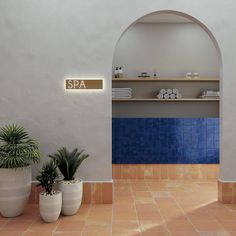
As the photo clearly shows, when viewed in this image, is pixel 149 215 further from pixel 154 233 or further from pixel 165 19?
pixel 165 19

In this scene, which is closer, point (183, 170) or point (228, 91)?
point (228, 91)

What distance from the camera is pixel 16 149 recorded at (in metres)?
3.89

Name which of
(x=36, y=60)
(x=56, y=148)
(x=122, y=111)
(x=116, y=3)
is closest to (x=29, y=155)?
(x=56, y=148)

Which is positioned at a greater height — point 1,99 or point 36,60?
point 36,60

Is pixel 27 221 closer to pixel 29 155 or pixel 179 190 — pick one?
pixel 29 155

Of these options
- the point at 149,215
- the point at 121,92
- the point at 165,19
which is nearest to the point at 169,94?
the point at 121,92

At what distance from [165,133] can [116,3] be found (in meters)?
2.79

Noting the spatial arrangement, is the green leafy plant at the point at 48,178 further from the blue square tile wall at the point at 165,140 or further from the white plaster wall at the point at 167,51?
the white plaster wall at the point at 167,51

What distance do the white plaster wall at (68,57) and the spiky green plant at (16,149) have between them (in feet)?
1.17

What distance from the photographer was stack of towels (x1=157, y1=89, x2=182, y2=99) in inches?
265

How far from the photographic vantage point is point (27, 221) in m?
3.81

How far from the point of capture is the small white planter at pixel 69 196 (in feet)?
12.8

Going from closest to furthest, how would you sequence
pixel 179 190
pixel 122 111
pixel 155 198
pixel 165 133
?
pixel 155 198 → pixel 179 190 → pixel 165 133 → pixel 122 111


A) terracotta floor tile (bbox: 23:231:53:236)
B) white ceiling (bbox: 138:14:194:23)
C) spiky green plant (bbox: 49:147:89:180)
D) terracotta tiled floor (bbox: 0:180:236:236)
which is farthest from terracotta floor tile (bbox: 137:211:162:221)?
white ceiling (bbox: 138:14:194:23)
